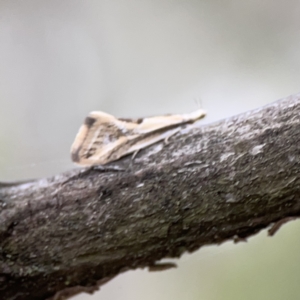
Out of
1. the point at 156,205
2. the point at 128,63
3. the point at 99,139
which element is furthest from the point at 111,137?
the point at 128,63

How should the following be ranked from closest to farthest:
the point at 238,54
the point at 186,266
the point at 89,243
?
the point at 89,243, the point at 186,266, the point at 238,54

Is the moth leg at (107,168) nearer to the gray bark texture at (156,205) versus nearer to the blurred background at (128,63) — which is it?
the gray bark texture at (156,205)

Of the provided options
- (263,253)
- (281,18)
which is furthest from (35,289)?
(281,18)

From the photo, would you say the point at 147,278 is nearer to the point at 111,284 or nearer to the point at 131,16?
the point at 111,284

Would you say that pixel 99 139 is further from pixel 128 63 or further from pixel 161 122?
pixel 128 63

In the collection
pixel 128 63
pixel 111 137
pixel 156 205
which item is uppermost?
pixel 128 63

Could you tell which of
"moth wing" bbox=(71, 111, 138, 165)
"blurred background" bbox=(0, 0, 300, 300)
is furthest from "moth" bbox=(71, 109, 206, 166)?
"blurred background" bbox=(0, 0, 300, 300)

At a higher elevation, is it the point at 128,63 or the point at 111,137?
the point at 128,63
